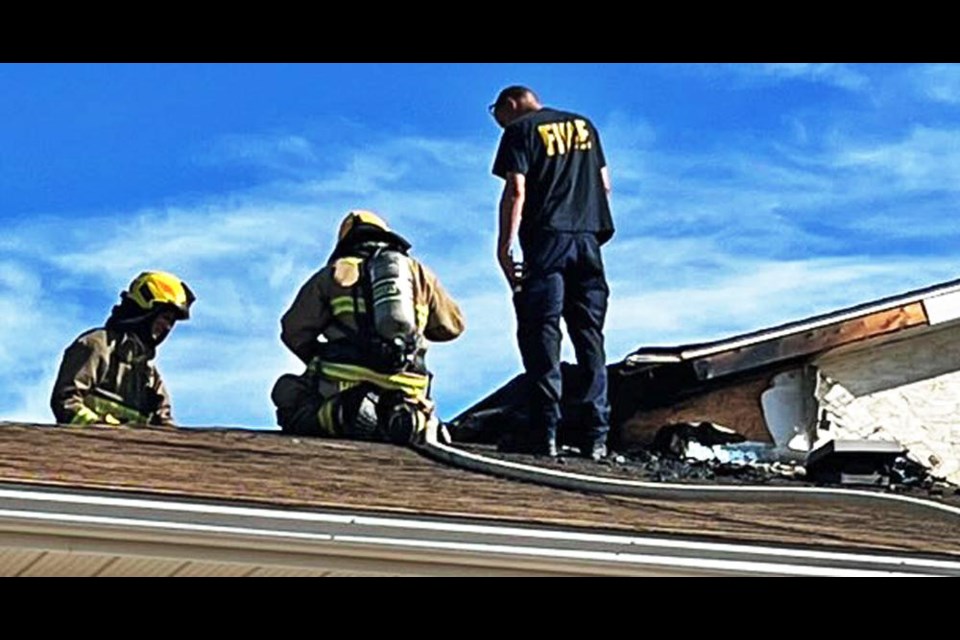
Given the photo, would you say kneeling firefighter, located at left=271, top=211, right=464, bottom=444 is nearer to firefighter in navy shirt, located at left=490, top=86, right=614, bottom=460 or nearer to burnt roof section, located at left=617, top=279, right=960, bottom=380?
firefighter in navy shirt, located at left=490, top=86, right=614, bottom=460

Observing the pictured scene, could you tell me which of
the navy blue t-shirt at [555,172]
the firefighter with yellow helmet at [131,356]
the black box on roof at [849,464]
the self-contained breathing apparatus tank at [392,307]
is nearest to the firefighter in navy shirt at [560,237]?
the navy blue t-shirt at [555,172]

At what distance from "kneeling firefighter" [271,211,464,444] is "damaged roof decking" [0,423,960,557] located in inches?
15.9

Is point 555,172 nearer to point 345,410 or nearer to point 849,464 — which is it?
point 345,410

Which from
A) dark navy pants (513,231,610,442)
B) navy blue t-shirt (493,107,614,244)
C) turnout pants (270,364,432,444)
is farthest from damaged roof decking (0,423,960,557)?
navy blue t-shirt (493,107,614,244)

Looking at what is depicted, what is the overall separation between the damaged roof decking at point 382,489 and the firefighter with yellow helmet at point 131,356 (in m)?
0.69

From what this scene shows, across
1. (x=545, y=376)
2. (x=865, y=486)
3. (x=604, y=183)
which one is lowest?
(x=865, y=486)

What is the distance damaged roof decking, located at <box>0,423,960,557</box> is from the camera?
707cm

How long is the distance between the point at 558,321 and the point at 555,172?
2.26 ft

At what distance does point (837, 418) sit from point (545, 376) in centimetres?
269

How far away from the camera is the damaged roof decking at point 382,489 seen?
23.2ft

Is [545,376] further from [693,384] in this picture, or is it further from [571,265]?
[693,384]

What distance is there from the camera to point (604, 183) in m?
10.0

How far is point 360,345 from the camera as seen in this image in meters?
9.73
